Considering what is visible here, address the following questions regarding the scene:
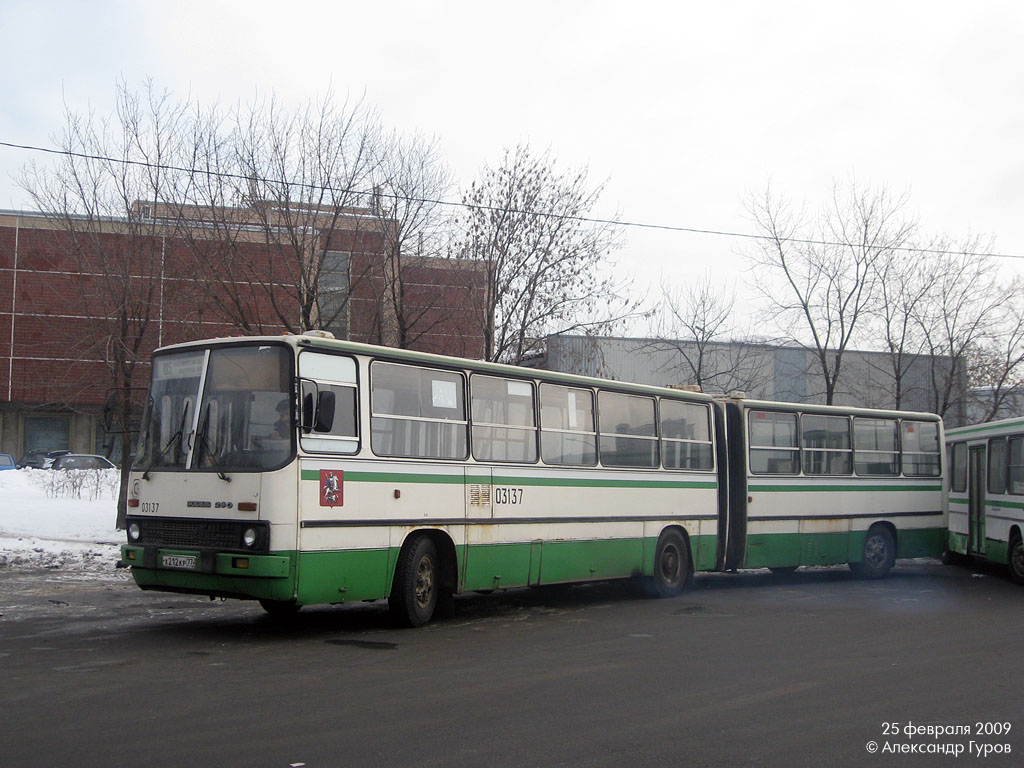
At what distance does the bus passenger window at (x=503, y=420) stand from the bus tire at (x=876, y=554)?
8.13m

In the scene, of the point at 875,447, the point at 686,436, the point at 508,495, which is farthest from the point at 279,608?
the point at 875,447

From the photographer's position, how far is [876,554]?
18.5 metres

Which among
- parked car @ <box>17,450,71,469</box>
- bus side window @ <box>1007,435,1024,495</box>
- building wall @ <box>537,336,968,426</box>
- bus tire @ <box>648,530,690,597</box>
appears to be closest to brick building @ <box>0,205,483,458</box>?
bus tire @ <box>648,530,690,597</box>

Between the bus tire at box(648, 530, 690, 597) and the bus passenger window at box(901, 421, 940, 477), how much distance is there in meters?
5.76

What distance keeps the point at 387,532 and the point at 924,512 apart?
12266 mm

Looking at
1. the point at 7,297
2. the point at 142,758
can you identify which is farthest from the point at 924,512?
the point at 7,297

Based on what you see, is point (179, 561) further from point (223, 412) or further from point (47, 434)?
point (47, 434)

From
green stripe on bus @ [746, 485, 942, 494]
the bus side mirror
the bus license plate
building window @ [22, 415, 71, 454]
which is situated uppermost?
building window @ [22, 415, 71, 454]

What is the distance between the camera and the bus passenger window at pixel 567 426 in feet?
43.3

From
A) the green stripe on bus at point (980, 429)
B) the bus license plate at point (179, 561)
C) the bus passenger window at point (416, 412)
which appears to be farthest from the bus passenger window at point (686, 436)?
the bus license plate at point (179, 561)

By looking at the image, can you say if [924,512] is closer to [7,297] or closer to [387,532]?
[387,532]

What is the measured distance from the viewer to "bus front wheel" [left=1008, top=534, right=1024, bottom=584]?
1694 cm

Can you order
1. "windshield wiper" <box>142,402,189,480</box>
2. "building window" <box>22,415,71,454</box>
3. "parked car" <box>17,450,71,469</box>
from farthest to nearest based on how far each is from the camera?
"building window" <box>22,415,71,454</box> → "parked car" <box>17,450,71,469</box> → "windshield wiper" <box>142,402,189,480</box>

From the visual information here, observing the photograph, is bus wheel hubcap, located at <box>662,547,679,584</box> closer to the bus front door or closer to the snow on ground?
the bus front door
